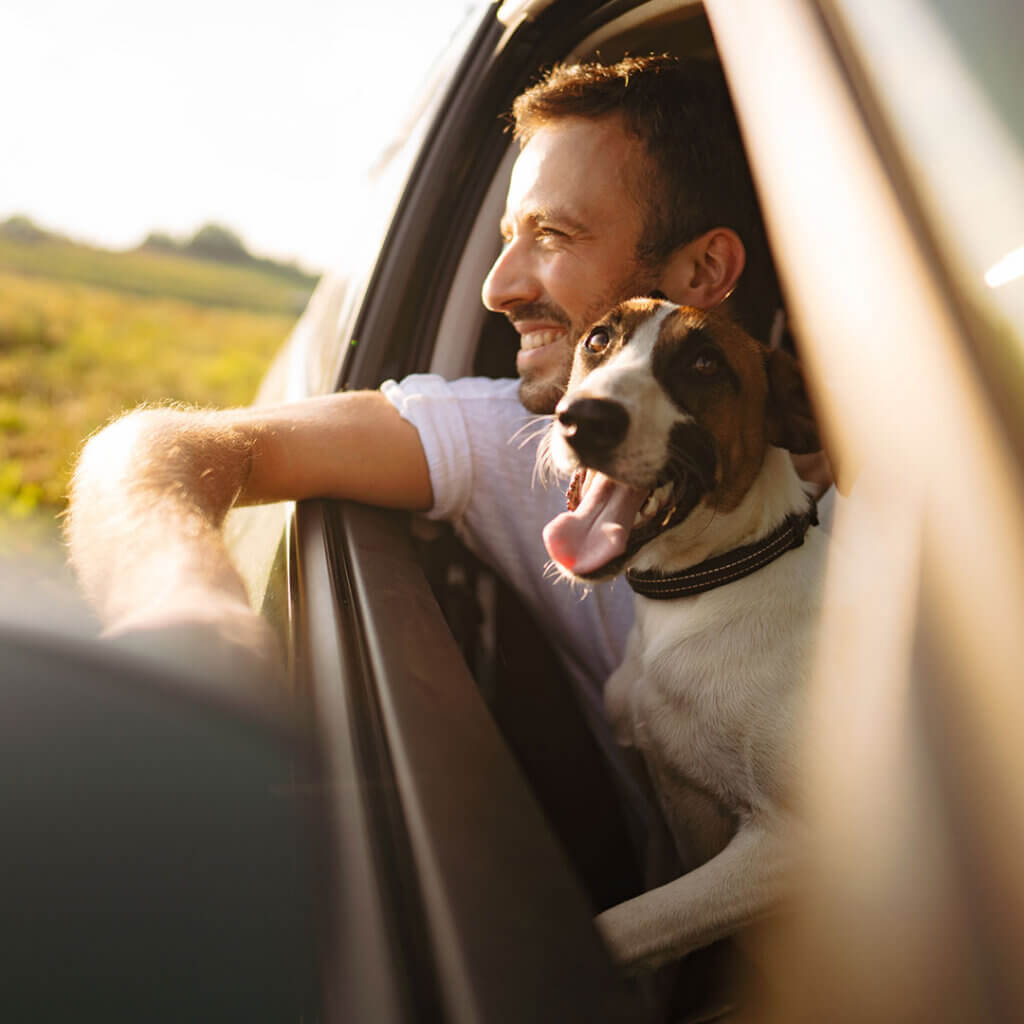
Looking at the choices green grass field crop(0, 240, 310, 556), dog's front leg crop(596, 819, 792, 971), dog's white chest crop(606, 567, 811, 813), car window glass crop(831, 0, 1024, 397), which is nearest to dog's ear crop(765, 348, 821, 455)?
dog's white chest crop(606, 567, 811, 813)

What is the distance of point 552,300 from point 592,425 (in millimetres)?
752

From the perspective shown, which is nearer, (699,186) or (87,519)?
(87,519)

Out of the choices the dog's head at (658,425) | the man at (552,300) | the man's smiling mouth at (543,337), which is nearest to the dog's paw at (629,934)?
the dog's head at (658,425)

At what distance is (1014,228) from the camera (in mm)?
758

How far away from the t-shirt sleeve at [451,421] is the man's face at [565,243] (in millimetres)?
89

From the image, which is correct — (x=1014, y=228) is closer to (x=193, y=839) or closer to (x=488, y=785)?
(x=488, y=785)

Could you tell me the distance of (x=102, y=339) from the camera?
16.1m

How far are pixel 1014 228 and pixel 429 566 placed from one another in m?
1.54

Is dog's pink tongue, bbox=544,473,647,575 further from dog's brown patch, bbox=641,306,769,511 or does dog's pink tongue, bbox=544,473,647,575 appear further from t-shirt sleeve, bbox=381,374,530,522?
t-shirt sleeve, bbox=381,374,530,522

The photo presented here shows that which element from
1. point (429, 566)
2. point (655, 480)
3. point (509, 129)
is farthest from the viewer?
point (509, 129)

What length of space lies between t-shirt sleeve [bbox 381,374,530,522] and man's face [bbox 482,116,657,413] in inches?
3.5

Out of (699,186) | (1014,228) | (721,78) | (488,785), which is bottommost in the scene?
(488,785)

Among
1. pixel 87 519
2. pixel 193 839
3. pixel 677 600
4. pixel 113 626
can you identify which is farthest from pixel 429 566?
pixel 193 839

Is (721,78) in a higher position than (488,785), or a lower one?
higher
